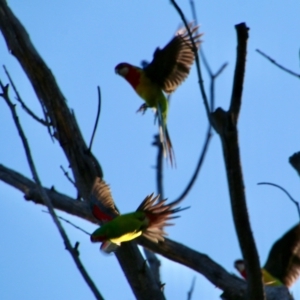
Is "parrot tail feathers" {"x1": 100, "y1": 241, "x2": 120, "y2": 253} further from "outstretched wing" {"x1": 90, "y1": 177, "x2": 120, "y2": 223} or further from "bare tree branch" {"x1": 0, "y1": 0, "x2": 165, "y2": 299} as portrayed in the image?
"outstretched wing" {"x1": 90, "y1": 177, "x2": 120, "y2": 223}

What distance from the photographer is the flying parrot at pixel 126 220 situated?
3.10 metres

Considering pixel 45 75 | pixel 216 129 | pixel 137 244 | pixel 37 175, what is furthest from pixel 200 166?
pixel 37 175

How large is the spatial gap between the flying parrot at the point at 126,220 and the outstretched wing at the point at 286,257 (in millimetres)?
1160

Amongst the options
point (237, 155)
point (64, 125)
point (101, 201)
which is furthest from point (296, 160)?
point (64, 125)

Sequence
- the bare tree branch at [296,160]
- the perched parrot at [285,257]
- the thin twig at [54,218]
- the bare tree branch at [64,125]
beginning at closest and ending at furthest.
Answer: the thin twig at [54,218] → the bare tree branch at [296,160] → the bare tree branch at [64,125] → the perched parrot at [285,257]

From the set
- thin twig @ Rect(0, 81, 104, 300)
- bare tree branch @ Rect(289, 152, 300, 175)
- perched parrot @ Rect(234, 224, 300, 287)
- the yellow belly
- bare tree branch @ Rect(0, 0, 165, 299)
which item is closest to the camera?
thin twig @ Rect(0, 81, 104, 300)

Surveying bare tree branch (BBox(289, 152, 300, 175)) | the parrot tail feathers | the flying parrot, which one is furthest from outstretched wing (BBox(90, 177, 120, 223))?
bare tree branch (BBox(289, 152, 300, 175))

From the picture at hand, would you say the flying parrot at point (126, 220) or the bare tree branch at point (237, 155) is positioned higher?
the flying parrot at point (126, 220)

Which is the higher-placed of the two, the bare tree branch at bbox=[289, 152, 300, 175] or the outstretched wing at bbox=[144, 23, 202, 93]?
the outstretched wing at bbox=[144, 23, 202, 93]

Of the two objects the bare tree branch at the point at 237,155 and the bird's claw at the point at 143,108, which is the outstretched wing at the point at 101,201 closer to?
the bare tree branch at the point at 237,155

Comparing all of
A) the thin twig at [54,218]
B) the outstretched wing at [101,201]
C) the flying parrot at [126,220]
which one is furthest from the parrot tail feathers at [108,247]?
the thin twig at [54,218]

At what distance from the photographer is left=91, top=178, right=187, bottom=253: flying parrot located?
310cm

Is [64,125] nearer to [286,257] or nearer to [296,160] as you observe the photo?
[296,160]

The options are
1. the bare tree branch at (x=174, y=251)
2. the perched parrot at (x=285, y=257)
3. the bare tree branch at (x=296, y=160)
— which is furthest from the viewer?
the perched parrot at (x=285, y=257)
